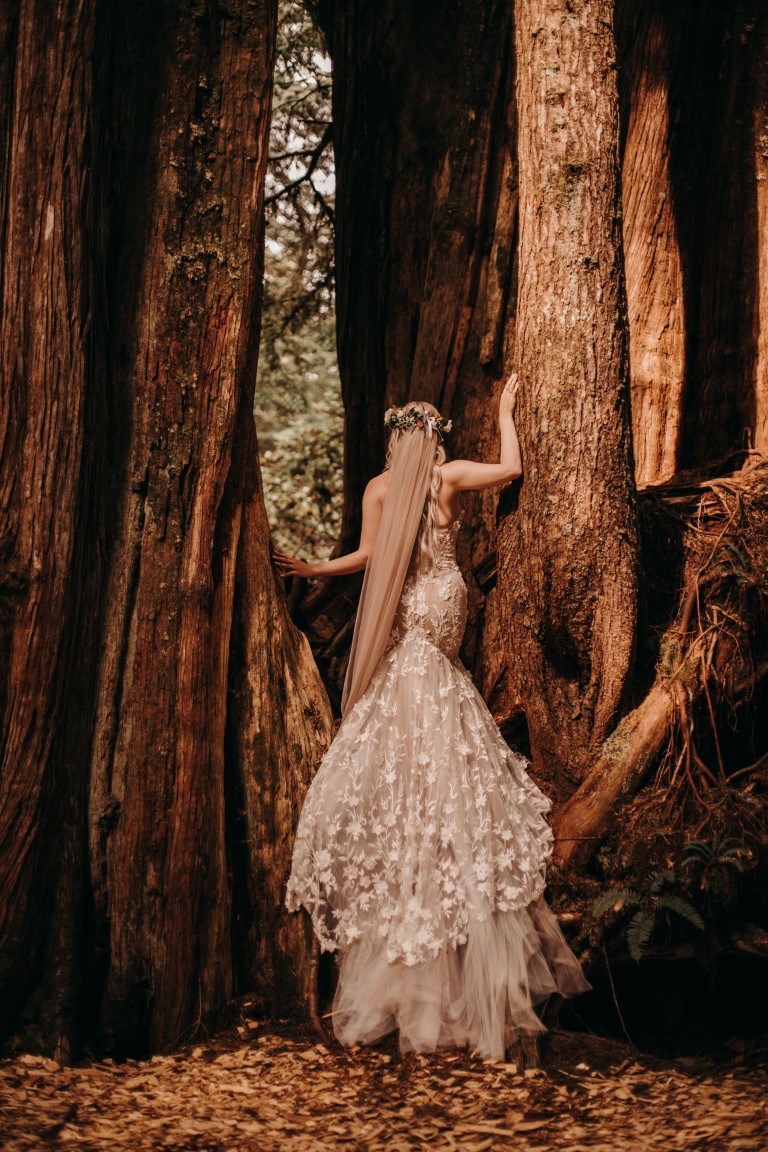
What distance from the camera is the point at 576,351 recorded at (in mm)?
4652

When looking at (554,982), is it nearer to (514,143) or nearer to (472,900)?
(472,900)

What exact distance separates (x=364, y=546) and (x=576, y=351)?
4.34ft

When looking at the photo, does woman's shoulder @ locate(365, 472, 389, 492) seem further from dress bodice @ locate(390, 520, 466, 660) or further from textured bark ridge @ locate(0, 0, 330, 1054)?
textured bark ridge @ locate(0, 0, 330, 1054)

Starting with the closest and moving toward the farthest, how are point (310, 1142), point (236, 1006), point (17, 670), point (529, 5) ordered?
1. point (310, 1142)
2. point (17, 670)
3. point (236, 1006)
4. point (529, 5)

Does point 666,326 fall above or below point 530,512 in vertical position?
above

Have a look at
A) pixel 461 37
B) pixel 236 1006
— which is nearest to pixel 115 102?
pixel 461 37

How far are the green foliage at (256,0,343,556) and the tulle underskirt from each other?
6.81 metres

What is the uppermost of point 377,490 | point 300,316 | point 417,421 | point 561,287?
point 300,316

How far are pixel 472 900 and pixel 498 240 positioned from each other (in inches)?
151

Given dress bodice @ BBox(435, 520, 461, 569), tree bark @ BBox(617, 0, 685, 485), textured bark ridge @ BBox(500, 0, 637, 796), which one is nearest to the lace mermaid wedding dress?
dress bodice @ BBox(435, 520, 461, 569)

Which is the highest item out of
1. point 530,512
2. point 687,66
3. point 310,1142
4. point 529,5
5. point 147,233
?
point 687,66

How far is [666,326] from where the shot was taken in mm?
6258

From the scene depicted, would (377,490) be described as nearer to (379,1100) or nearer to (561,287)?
(561,287)

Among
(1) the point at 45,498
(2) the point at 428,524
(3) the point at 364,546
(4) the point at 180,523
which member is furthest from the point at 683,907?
(1) the point at 45,498
